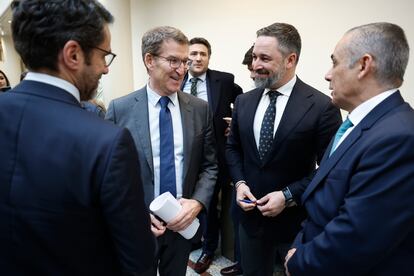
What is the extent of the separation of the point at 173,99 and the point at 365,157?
93cm

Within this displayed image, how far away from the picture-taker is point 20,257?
0.75 meters

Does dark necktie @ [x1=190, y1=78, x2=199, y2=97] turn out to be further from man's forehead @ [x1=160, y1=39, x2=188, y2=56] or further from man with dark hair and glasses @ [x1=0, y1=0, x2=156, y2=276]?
man with dark hair and glasses @ [x1=0, y1=0, x2=156, y2=276]

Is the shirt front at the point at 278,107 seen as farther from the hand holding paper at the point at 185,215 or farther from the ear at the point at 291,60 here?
the hand holding paper at the point at 185,215

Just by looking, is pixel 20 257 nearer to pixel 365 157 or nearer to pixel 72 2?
pixel 72 2

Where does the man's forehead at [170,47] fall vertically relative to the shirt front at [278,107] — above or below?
above

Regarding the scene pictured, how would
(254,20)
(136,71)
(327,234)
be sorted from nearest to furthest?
(327,234) < (254,20) < (136,71)

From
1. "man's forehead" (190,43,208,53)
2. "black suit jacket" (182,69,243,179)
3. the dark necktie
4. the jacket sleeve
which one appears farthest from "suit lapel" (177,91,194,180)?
"man's forehead" (190,43,208,53)

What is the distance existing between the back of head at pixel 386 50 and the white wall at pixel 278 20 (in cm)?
150

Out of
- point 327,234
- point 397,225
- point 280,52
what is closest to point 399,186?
point 397,225

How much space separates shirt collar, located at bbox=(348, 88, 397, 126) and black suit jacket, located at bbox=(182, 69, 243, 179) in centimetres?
152

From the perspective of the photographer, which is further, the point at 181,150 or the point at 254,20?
the point at 254,20

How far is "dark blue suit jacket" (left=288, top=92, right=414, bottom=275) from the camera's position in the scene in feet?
2.69

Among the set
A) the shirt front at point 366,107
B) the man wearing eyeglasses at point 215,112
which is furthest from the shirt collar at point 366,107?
the man wearing eyeglasses at point 215,112

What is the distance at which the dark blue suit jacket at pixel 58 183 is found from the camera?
0.69 m
